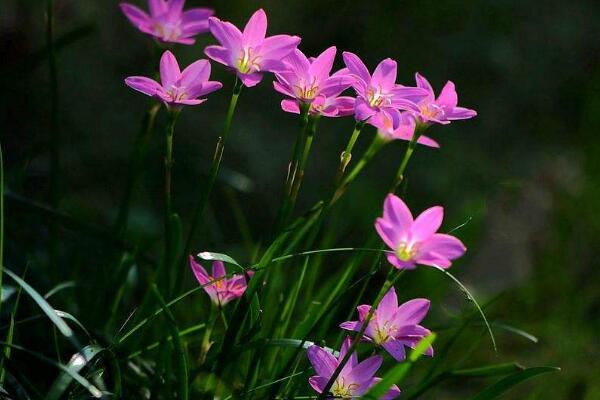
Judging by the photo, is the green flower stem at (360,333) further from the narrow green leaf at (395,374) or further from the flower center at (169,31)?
the flower center at (169,31)

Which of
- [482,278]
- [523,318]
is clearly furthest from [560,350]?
[482,278]

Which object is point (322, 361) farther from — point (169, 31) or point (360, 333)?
point (169, 31)

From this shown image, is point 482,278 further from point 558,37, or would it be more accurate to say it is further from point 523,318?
point 558,37

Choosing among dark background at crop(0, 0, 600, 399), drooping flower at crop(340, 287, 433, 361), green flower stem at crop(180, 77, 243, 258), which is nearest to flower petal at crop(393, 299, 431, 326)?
drooping flower at crop(340, 287, 433, 361)

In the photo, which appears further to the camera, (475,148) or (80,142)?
(475,148)

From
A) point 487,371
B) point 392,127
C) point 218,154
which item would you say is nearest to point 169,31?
point 218,154
